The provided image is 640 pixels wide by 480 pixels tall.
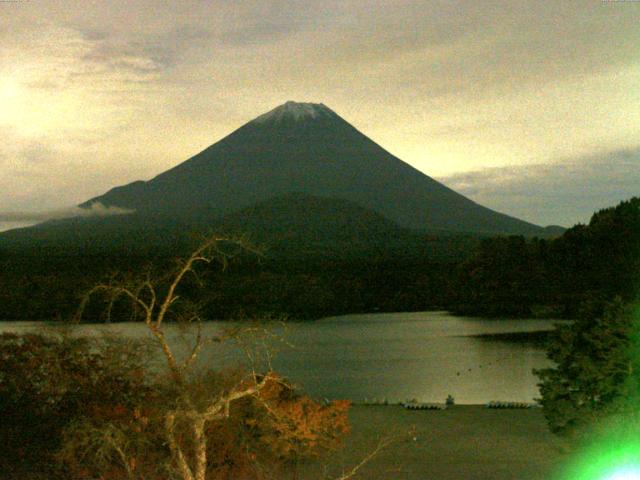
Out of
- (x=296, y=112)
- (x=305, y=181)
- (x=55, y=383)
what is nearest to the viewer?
(x=55, y=383)

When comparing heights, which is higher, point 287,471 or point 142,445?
point 142,445

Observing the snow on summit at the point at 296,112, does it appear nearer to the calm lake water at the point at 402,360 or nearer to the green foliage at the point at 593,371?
the calm lake water at the point at 402,360

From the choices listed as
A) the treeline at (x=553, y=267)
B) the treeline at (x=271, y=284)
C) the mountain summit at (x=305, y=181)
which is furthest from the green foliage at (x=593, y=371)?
the mountain summit at (x=305, y=181)

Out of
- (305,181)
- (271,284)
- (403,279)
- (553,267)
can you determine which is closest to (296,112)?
(305,181)

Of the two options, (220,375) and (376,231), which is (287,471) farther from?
(376,231)

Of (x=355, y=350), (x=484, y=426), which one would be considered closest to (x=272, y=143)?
(x=355, y=350)

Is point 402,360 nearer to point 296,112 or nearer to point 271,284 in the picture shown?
point 271,284

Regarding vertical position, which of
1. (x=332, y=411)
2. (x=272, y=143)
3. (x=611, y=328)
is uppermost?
(x=272, y=143)
